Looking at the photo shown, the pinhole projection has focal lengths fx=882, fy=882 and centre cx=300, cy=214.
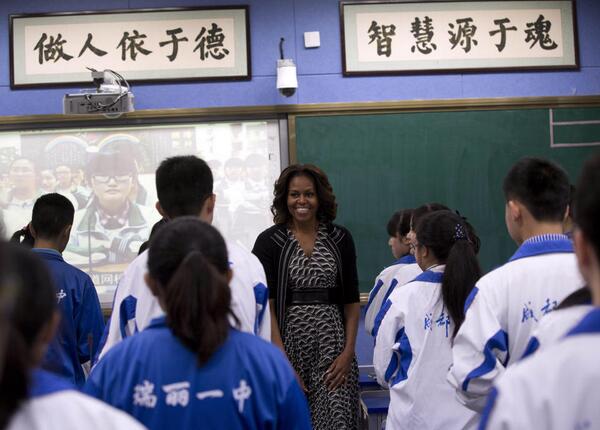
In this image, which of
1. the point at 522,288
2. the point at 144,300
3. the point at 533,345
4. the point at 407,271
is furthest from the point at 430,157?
the point at 533,345

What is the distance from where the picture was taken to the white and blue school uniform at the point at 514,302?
2.39 m

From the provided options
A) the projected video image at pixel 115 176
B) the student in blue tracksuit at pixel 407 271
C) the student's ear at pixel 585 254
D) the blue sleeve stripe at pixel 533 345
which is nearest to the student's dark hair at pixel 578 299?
the blue sleeve stripe at pixel 533 345

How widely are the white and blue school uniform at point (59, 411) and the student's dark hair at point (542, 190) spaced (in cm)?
157

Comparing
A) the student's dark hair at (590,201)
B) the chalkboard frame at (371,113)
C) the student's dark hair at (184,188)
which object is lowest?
the student's dark hair at (590,201)

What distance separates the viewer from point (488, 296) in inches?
95.1

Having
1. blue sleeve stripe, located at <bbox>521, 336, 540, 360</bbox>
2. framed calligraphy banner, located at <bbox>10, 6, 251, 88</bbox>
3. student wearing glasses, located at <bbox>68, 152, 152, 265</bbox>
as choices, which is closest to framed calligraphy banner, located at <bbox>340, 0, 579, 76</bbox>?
framed calligraphy banner, located at <bbox>10, 6, 251, 88</bbox>

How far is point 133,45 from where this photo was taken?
17.5 ft

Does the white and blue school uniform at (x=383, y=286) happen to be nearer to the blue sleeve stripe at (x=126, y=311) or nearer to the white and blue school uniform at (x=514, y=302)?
the white and blue school uniform at (x=514, y=302)

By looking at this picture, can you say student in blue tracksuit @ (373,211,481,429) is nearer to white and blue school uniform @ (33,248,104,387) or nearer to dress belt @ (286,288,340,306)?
→ dress belt @ (286,288,340,306)

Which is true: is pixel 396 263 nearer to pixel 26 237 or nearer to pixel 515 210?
pixel 26 237

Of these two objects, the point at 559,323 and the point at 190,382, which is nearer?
the point at 559,323

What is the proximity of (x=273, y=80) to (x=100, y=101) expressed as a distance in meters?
1.07

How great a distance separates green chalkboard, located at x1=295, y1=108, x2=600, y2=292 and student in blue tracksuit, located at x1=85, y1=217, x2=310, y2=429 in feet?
11.8

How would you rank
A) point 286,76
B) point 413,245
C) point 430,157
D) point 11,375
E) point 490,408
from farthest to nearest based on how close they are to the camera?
point 430,157 → point 286,76 → point 413,245 → point 490,408 → point 11,375
